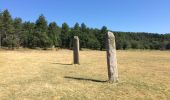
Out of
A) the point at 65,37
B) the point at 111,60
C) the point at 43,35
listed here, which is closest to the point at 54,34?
the point at 65,37

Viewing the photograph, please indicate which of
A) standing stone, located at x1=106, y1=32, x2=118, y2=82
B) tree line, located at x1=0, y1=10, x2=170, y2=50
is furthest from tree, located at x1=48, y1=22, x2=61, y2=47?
standing stone, located at x1=106, y1=32, x2=118, y2=82

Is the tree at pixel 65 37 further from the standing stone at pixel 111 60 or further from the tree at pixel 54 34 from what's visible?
the standing stone at pixel 111 60

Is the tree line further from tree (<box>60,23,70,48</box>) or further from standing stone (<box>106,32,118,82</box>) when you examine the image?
standing stone (<box>106,32,118,82</box>)

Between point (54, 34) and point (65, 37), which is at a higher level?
point (54, 34)

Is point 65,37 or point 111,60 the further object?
point 65,37

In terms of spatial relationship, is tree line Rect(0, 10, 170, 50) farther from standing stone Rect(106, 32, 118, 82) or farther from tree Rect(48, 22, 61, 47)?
standing stone Rect(106, 32, 118, 82)

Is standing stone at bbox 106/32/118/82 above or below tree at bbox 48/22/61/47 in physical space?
below

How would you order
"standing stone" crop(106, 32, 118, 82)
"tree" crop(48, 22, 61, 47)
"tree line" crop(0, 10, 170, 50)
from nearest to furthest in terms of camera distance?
1. "standing stone" crop(106, 32, 118, 82)
2. "tree line" crop(0, 10, 170, 50)
3. "tree" crop(48, 22, 61, 47)

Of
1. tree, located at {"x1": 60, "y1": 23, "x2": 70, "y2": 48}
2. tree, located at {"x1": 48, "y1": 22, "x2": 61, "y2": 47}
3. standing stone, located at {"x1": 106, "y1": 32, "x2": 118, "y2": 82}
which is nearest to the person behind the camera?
standing stone, located at {"x1": 106, "y1": 32, "x2": 118, "y2": 82}

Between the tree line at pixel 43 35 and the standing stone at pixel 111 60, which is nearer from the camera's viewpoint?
the standing stone at pixel 111 60

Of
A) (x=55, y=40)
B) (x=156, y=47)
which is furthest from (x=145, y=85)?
(x=156, y=47)

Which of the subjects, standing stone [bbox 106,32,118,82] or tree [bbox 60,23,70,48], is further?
tree [bbox 60,23,70,48]

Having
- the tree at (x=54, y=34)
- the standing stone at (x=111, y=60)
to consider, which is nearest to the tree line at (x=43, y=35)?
the tree at (x=54, y=34)

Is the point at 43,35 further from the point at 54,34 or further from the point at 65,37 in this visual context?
the point at 65,37
